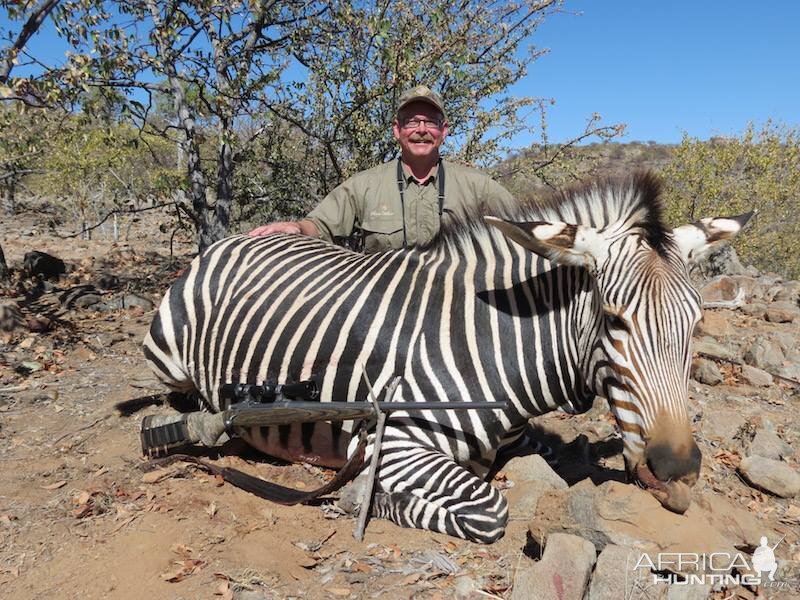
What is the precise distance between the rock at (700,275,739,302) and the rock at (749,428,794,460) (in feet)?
13.3

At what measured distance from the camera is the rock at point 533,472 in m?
3.04

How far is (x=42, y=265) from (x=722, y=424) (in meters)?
9.47

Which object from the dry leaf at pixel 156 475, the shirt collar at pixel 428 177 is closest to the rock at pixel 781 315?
the shirt collar at pixel 428 177

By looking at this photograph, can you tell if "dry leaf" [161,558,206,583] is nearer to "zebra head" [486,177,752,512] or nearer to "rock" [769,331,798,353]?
"zebra head" [486,177,752,512]

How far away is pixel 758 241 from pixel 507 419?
41.3ft

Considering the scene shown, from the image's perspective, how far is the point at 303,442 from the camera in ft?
10.9

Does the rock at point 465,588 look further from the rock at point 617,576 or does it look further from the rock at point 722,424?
the rock at point 722,424

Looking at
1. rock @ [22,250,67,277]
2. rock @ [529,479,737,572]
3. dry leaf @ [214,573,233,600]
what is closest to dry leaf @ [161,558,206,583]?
dry leaf @ [214,573,233,600]

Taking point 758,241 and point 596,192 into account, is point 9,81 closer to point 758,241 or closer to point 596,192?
point 596,192

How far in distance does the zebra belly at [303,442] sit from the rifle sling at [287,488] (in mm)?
186

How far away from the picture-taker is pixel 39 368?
518 cm

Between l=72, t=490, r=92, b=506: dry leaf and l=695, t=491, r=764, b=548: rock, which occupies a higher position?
l=72, t=490, r=92, b=506: dry leaf

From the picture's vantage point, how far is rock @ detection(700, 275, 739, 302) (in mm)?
7633

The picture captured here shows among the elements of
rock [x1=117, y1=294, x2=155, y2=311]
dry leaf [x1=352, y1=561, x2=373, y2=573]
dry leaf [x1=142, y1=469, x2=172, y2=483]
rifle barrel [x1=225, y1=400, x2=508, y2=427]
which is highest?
rock [x1=117, y1=294, x2=155, y2=311]
